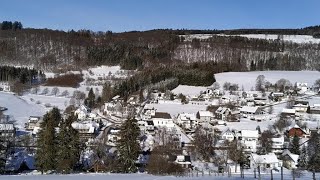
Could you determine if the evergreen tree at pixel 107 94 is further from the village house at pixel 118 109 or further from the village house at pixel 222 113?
the village house at pixel 222 113

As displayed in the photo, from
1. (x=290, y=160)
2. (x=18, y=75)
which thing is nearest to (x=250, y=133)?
(x=290, y=160)

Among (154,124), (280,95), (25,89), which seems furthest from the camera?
(25,89)

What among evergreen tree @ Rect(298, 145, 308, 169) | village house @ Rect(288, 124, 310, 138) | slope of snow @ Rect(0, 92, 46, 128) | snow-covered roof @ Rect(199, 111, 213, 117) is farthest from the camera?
slope of snow @ Rect(0, 92, 46, 128)

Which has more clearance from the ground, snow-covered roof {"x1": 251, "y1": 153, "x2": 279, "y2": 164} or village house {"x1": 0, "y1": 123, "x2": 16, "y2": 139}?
village house {"x1": 0, "y1": 123, "x2": 16, "y2": 139}

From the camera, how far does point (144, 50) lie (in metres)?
113

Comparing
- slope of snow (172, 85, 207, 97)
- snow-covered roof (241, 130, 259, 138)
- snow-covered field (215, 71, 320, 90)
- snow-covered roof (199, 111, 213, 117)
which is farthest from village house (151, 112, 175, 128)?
snow-covered field (215, 71, 320, 90)

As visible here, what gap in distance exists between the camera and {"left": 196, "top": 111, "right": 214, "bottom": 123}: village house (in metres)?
45.6

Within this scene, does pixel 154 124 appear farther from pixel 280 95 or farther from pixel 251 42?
pixel 251 42

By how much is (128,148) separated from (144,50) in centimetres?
8838

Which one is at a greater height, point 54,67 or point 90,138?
point 54,67

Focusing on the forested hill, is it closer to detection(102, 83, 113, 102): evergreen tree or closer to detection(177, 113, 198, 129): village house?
detection(102, 83, 113, 102): evergreen tree

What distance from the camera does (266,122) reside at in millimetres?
44062

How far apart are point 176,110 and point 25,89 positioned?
28249 mm

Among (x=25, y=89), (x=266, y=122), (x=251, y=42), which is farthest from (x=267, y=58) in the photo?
(x=266, y=122)
